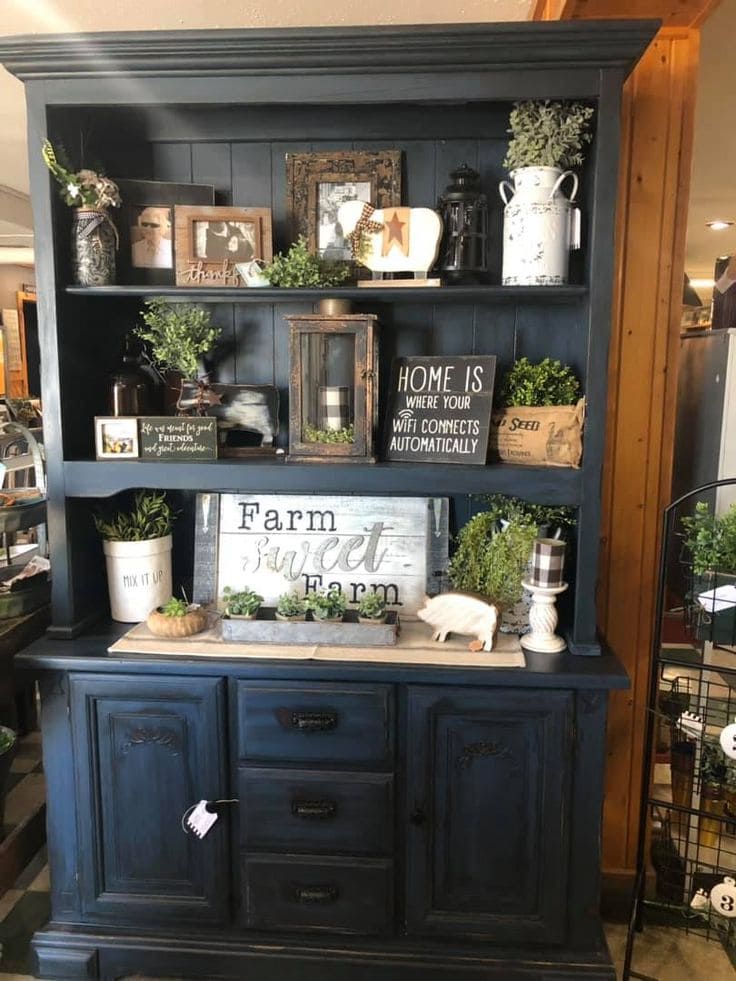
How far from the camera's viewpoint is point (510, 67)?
1.71 metres

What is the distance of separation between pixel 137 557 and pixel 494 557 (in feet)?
2.99

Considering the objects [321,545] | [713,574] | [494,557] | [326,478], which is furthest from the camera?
[321,545]

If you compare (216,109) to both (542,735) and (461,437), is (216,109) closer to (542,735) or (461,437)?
(461,437)

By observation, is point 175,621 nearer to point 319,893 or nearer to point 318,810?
point 318,810

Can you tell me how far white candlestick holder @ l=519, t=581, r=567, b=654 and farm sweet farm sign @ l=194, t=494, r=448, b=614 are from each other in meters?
0.31

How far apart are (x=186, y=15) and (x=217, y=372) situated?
3.45ft

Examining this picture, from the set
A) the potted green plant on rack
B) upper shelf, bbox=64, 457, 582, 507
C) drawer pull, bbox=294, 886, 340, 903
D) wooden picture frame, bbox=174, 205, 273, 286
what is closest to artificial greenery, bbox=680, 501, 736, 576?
the potted green plant on rack

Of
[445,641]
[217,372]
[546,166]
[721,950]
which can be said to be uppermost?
[546,166]

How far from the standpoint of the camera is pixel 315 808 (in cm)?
184

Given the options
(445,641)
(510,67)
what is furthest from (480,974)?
(510,67)

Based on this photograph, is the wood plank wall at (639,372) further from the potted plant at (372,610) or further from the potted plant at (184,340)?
the potted plant at (184,340)

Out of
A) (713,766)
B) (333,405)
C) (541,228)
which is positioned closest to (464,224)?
(541,228)

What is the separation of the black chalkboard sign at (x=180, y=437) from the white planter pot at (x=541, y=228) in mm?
820

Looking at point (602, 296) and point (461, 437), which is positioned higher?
point (602, 296)
